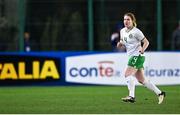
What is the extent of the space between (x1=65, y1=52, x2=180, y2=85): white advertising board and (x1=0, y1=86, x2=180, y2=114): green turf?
2.09 meters

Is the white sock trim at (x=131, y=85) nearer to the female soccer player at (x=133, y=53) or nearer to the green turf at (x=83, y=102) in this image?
the female soccer player at (x=133, y=53)

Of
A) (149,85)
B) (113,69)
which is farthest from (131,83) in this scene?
(113,69)

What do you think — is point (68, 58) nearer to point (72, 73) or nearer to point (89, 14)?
point (72, 73)

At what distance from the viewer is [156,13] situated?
81.8 feet

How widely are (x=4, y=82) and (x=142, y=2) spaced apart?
6.44m

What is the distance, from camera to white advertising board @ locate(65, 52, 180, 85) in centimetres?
2167

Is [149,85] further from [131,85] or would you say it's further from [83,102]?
[83,102]

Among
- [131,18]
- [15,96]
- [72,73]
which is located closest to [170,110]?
[131,18]

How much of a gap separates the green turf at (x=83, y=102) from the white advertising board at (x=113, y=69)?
2088 millimetres

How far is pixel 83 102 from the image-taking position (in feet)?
49.3

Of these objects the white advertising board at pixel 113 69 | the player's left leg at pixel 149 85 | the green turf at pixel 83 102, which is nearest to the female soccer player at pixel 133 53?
the player's left leg at pixel 149 85

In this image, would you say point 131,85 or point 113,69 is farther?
point 113,69

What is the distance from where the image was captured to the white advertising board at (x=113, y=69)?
71.1 ft

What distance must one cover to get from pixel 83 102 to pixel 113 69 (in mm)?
6761
